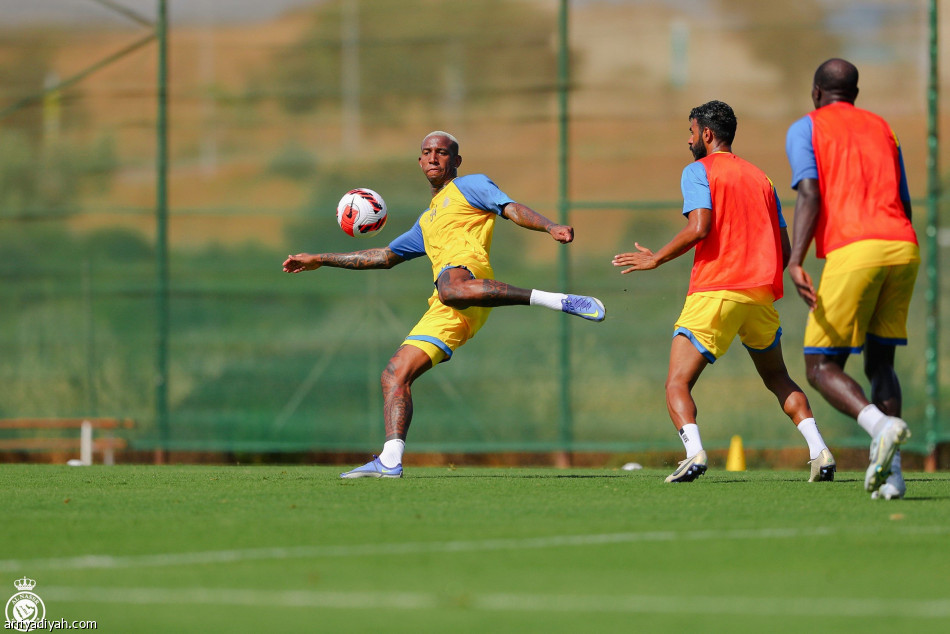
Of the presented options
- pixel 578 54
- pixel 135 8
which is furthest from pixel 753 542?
pixel 135 8

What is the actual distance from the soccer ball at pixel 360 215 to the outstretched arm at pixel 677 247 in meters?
2.51

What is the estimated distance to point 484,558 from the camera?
515cm

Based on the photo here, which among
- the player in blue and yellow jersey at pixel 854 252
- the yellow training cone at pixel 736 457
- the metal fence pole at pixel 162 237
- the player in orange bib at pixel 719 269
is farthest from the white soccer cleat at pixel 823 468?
the metal fence pole at pixel 162 237

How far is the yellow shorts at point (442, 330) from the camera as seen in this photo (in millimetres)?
9219

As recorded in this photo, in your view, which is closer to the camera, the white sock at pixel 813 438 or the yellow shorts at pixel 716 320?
the yellow shorts at pixel 716 320

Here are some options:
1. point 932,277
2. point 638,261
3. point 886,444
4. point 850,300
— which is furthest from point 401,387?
point 932,277

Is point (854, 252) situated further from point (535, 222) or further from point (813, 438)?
point (535, 222)

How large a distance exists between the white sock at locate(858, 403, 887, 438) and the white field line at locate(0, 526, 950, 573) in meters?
0.72

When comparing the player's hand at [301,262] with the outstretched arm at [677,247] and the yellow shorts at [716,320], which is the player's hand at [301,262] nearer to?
the outstretched arm at [677,247]

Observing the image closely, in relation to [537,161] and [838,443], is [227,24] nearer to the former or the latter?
[537,161]

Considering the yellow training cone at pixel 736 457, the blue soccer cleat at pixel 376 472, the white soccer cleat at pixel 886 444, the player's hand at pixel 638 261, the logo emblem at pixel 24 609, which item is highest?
the player's hand at pixel 638 261

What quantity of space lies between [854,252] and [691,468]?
6.30ft

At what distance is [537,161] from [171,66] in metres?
4.54

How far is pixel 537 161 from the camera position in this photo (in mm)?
15969
